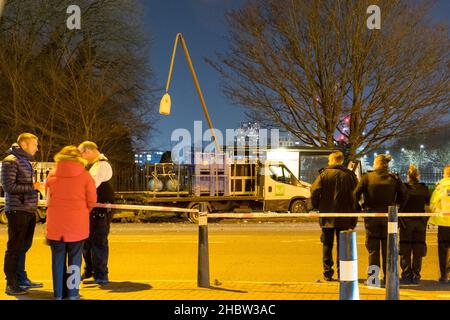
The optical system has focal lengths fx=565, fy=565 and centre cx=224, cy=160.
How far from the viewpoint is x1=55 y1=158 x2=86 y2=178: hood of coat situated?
20.6 ft

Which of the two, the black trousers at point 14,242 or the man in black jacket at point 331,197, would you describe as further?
the man in black jacket at point 331,197

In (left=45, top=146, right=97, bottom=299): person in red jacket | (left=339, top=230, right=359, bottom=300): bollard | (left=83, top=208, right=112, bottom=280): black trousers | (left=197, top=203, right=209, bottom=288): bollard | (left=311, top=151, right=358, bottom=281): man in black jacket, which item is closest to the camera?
(left=339, top=230, right=359, bottom=300): bollard

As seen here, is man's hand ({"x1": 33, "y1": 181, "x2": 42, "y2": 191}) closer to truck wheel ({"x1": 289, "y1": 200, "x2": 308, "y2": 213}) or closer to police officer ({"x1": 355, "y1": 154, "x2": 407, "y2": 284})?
police officer ({"x1": 355, "y1": 154, "x2": 407, "y2": 284})

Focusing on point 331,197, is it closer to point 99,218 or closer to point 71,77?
point 99,218

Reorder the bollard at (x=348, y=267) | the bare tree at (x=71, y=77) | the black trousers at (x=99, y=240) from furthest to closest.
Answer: the bare tree at (x=71, y=77), the black trousers at (x=99, y=240), the bollard at (x=348, y=267)

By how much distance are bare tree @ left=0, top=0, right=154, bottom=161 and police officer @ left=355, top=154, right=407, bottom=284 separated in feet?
64.8

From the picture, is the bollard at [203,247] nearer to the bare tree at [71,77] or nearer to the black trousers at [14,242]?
the black trousers at [14,242]

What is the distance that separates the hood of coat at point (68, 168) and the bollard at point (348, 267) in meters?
2.97

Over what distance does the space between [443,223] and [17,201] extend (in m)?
5.72

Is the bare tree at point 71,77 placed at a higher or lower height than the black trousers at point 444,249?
higher

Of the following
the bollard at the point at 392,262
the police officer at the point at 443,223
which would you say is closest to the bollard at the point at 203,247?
the bollard at the point at 392,262

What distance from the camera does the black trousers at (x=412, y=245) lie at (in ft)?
26.1

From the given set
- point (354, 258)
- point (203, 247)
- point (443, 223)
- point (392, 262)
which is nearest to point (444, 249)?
point (443, 223)

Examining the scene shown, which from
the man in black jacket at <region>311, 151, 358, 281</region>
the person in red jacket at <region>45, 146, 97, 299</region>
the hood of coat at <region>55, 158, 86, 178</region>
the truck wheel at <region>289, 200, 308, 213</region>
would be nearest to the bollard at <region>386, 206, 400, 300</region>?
the man in black jacket at <region>311, 151, 358, 281</region>
